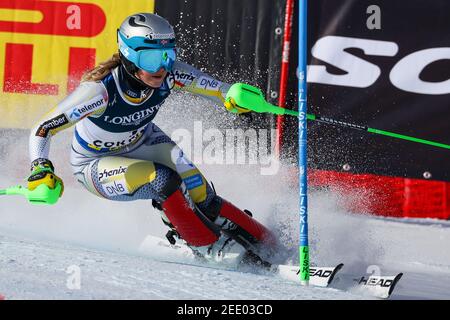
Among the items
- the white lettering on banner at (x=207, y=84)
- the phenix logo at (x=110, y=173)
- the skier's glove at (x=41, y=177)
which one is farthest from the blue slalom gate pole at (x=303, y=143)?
the skier's glove at (x=41, y=177)

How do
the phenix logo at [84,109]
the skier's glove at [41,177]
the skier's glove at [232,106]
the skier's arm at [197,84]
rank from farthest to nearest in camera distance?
the skier's arm at [197,84], the skier's glove at [232,106], the phenix logo at [84,109], the skier's glove at [41,177]

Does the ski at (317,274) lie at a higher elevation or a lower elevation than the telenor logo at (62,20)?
lower

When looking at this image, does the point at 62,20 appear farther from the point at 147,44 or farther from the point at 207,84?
the point at 147,44

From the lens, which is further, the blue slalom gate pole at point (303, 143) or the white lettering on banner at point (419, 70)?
the white lettering on banner at point (419, 70)

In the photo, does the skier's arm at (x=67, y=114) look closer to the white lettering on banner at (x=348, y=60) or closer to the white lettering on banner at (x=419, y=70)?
the white lettering on banner at (x=348, y=60)

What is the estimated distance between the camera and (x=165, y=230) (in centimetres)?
655

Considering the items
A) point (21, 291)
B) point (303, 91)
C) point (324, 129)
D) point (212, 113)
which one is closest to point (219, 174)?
point (212, 113)

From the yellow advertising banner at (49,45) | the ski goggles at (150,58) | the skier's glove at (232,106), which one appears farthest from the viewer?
the yellow advertising banner at (49,45)

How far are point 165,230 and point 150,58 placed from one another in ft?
6.50

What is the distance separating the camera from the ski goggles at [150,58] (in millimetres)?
4930

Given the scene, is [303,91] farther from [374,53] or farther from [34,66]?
[34,66]

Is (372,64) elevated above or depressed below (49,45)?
above

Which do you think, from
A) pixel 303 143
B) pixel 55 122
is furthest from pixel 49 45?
pixel 303 143

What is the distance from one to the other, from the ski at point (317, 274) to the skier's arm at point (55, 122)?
3.80 ft
